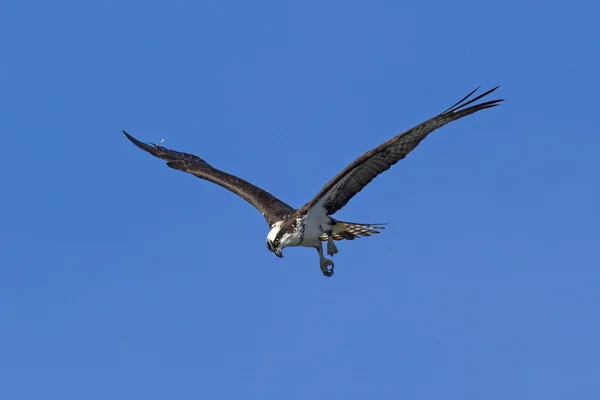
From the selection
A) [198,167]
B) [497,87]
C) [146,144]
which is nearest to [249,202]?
[198,167]

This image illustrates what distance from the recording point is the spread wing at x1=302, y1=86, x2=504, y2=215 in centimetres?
2125

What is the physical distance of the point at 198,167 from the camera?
28812 millimetres

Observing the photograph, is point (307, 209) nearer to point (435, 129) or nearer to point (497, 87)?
point (435, 129)

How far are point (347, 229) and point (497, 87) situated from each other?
21.4 feet

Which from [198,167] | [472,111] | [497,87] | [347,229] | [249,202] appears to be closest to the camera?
[497,87]

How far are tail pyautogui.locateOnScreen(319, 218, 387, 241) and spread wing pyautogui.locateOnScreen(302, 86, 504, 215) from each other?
3.17 ft

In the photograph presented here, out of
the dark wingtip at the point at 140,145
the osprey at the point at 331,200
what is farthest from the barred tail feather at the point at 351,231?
the dark wingtip at the point at 140,145

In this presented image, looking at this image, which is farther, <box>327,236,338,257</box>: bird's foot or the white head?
<box>327,236,338,257</box>: bird's foot

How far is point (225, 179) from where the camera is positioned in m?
27.9

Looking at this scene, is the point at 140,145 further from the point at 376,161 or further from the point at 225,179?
the point at 376,161

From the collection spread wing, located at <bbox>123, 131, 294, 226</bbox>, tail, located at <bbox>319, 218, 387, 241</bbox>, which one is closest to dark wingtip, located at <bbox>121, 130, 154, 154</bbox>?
spread wing, located at <bbox>123, 131, 294, 226</bbox>

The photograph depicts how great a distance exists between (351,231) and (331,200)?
1913mm

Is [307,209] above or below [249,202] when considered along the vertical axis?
below

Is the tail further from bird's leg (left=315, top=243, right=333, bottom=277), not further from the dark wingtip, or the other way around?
the dark wingtip
